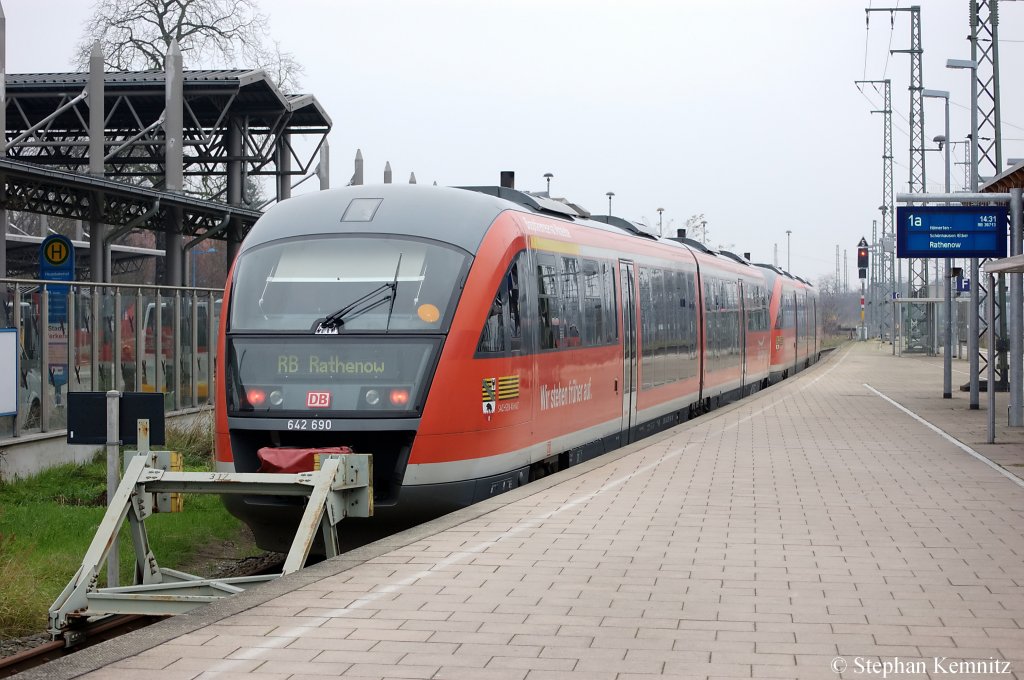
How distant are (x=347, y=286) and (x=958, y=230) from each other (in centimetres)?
1193

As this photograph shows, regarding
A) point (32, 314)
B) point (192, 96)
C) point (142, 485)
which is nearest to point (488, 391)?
point (142, 485)

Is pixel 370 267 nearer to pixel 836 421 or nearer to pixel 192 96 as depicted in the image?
pixel 836 421

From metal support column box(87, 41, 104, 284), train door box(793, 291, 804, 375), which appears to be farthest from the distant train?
train door box(793, 291, 804, 375)

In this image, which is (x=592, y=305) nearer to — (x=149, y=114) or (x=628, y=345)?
(x=628, y=345)

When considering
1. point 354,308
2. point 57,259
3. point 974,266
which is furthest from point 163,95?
point 354,308

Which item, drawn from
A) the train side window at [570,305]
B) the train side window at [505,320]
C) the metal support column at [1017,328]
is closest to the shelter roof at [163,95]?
the metal support column at [1017,328]

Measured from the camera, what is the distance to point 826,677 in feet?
17.8

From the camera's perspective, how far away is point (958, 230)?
1962 centimetres

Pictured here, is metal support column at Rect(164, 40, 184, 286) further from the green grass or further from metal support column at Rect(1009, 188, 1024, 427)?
metal support column at Rect(1009, 188, 1024, 427)

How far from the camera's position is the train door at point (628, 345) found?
1619 cm

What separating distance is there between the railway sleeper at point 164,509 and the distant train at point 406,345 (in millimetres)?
924

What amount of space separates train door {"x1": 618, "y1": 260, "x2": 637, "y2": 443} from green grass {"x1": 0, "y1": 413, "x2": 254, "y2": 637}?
202 inches

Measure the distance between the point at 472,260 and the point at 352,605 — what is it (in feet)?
15.4

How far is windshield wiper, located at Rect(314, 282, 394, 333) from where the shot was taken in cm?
1057
